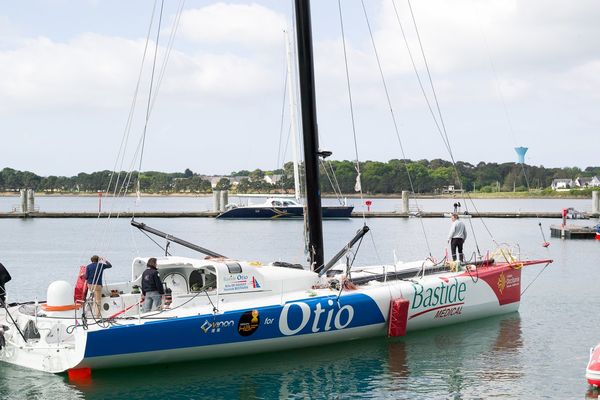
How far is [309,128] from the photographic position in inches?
721

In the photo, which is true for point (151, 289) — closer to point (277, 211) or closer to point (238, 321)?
point (238, 321)

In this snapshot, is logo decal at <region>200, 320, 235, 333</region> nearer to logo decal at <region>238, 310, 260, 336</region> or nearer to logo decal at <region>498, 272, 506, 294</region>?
logo decal at <region>238, 310, 260, 336</region>

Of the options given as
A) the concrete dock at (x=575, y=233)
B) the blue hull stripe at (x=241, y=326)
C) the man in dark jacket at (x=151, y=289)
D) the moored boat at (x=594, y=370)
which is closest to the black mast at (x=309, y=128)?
the blue hull stripe at (x=241, y=326)

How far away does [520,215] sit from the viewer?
77.8m

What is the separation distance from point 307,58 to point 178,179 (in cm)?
16108

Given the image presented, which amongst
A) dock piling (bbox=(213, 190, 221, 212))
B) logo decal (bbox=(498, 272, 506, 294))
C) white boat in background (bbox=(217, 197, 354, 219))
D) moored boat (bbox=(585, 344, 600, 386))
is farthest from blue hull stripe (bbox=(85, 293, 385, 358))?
dock piling (bbox=(213, 190, 221, 212))

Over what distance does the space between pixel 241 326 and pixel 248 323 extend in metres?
0.16

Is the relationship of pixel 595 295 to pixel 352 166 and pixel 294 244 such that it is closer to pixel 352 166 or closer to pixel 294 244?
pixel 294 244

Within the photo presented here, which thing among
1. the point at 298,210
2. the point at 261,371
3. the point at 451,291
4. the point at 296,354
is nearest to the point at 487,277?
the point at 451,291

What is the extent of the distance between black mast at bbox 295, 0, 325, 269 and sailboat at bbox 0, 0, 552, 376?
2cm

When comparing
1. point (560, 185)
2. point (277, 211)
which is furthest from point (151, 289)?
point (560, 185)

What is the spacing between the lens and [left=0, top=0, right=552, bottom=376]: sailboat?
1438 centimetres

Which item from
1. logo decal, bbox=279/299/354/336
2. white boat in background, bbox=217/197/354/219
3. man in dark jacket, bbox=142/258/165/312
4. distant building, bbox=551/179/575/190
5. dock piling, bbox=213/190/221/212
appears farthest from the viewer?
distant building, bbox=551/179/575/190

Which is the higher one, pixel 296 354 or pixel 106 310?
pixel 106 310
